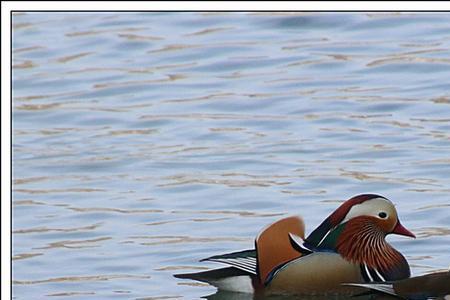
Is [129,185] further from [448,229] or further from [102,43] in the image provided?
[102,43]

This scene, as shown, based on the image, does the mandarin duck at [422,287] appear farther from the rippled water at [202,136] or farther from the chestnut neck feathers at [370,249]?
the rippled water at [202,136]

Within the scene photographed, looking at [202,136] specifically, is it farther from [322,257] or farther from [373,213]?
[322,257]

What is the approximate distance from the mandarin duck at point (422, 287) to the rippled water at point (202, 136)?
70 cm

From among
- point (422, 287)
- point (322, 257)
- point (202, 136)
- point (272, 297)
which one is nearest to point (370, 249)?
point (322, 257)

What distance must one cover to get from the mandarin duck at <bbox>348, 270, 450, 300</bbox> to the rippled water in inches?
27.6

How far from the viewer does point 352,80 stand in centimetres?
1130

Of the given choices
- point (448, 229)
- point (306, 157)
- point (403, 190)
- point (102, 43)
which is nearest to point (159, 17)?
point (102, 43)

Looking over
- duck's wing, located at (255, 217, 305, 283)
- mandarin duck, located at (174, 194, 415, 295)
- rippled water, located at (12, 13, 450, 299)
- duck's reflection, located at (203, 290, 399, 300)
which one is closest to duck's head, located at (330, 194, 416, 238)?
mandarin duck, located at (174, 194, 415, 295)

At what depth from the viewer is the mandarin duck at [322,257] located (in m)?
7.04

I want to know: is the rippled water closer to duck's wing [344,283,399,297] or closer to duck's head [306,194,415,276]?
duck's head [306,194,415,276]

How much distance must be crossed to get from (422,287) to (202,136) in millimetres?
3959

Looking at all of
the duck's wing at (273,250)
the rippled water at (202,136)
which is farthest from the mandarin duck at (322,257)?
the rippled water at (202,136)

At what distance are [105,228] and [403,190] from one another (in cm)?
185

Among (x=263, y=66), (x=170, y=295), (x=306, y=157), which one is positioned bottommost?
(x=170, y=295)
